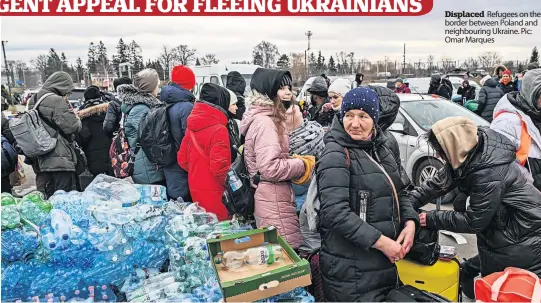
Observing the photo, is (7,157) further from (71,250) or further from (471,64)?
(471,64)

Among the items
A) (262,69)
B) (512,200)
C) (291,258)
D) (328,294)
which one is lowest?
(328,294)

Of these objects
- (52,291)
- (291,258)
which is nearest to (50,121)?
(52,291)

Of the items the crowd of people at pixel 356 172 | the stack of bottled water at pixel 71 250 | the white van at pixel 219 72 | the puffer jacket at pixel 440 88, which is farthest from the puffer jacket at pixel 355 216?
the white van at pixel 219 72

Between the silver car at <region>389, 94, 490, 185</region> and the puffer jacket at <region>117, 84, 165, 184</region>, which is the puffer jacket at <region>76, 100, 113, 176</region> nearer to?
the puffer jacket at <region>117, 84, 165, 184</region>

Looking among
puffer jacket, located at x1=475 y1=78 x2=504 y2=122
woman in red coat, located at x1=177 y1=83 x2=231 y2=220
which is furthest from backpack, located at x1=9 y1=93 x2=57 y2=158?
puffer jacket, located at x1=475 y1=78 x2=504 y2=122

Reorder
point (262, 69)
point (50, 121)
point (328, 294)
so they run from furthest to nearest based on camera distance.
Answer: point (50, 121), point (262, 69), point (328, 294)

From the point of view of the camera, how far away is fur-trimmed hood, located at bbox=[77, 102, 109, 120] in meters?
5.18

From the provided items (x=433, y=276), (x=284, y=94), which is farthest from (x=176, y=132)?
(x=433, y=276)

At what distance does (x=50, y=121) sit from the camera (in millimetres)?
4117

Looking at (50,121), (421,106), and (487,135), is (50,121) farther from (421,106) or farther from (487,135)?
(421,106)

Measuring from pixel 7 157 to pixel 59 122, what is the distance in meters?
0.97

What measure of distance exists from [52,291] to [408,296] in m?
1.89

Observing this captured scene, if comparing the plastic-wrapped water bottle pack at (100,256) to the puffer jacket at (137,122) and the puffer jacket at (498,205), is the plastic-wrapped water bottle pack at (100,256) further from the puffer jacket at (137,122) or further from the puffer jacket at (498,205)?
the puffer jacket at (137,122)

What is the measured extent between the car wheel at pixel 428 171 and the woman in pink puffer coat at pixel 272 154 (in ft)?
11.8
